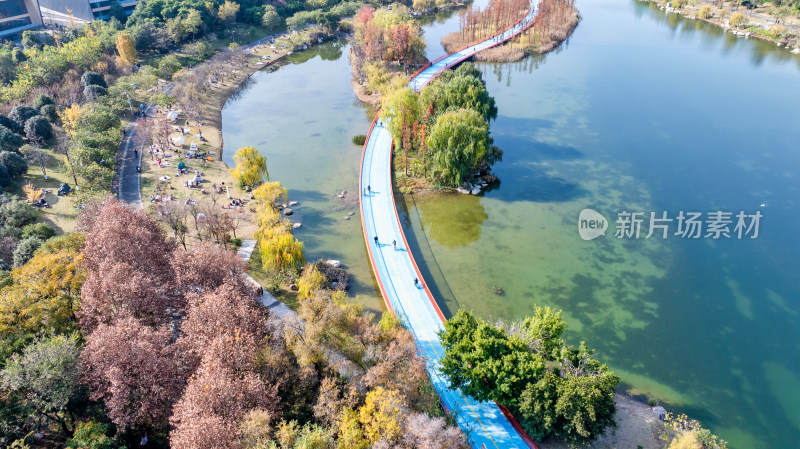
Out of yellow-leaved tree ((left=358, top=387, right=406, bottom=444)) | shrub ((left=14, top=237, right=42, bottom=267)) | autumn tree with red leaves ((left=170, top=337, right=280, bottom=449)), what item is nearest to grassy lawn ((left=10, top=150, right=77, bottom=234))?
shrub ((left=14, top=237, right=42, bottom=267))

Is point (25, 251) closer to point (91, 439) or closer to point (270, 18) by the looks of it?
point (91, 439)

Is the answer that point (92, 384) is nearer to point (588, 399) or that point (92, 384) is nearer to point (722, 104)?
point (588, 399)

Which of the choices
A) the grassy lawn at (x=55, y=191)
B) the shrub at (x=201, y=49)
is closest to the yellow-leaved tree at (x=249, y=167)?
the grassy lawn at (x=55, y=191)

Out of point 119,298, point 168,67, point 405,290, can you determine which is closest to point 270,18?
Answer: point 168,67

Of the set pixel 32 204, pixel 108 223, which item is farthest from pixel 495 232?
pixel 32 204

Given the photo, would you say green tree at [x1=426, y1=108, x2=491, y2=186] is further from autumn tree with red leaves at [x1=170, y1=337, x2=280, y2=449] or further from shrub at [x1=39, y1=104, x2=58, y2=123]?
shrub at [x1=39, y1=104, x2=58, y2=123]

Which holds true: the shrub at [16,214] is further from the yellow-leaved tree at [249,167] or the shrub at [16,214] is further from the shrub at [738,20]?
the shrub at [738,20]
